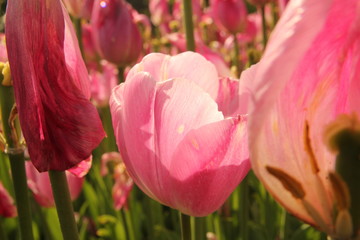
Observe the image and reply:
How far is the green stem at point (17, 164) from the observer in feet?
1.32

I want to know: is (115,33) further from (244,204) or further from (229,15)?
(229,15)

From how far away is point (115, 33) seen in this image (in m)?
1.03

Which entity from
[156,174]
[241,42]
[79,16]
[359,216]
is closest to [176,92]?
[156,174]

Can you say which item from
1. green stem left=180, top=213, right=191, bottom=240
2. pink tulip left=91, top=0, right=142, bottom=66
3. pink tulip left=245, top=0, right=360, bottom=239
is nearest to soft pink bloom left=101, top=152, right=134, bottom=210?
pink tulip left=91, top=0, right=142, bottom=66

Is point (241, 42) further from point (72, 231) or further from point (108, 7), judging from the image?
point (72, 231)

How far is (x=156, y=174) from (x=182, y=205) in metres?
0.03

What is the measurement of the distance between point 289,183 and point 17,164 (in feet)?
0.73

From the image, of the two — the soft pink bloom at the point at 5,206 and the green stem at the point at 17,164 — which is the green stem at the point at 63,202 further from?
the soft pink bloom at the point at 5,206

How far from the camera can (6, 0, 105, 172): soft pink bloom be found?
0.33 meters

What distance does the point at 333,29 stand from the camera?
28 cm

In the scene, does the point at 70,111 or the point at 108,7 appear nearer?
the point at 70,111

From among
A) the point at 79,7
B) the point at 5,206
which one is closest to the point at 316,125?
the point at 5,206

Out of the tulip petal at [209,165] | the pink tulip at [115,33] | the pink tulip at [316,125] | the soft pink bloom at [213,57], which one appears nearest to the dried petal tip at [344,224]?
the pink tulip at [316,125]

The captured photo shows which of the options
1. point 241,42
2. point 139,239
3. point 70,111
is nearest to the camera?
point 70,111
